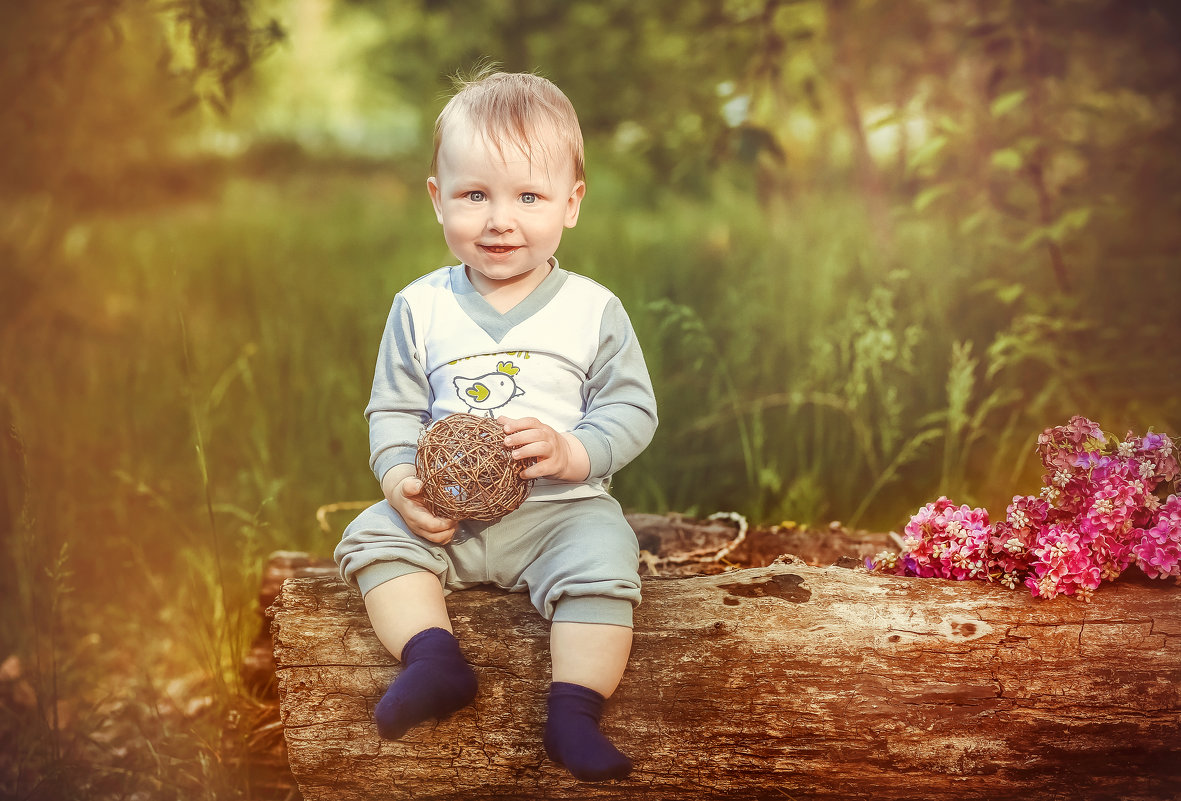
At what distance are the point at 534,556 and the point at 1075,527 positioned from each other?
46.0 inches

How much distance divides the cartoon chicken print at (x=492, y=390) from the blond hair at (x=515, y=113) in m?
0.44

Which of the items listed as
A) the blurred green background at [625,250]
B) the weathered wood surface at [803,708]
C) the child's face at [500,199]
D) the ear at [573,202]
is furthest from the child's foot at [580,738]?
the blurred green background at [625,250]

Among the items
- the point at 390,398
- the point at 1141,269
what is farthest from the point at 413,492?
the point at 1141,269

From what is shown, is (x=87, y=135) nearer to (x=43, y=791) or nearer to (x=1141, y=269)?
(x=43, y=791)

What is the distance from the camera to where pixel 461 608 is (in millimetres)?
2041

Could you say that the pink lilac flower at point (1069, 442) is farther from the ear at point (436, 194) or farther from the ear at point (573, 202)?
the ear at point (436, 194)

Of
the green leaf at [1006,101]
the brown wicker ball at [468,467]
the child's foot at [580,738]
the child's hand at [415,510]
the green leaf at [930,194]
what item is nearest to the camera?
the child's foot at [580,738]

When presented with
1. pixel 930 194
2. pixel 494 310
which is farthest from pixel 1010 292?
pixel 494 310

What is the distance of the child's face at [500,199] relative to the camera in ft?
6.41

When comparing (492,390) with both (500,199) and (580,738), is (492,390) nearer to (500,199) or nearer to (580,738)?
(500,199)

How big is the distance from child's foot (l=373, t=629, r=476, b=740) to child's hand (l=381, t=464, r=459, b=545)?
0.65 ft

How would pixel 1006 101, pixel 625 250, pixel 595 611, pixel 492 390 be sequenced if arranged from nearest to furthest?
pixel 595 611, pixel 492 390, pixel 1006 101, pixel 625 250

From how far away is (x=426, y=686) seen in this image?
5.87 ft

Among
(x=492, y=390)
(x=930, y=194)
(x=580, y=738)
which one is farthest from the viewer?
(x=930, y=194)
